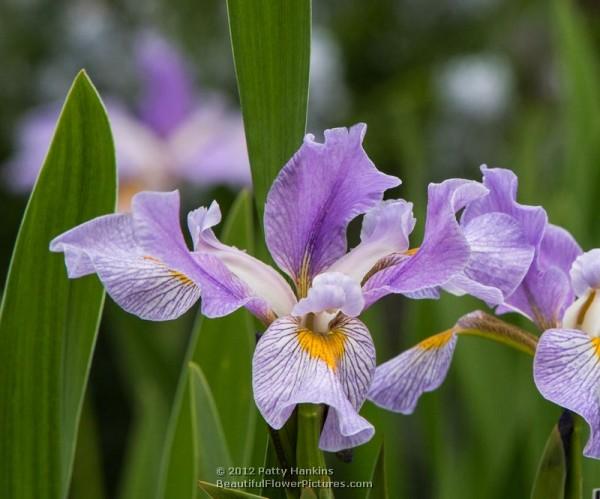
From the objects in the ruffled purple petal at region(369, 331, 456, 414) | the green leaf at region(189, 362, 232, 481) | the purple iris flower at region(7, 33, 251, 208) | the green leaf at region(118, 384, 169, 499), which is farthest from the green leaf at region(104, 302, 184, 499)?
the ruffled purple petal at region(369, 331, 456, 414)

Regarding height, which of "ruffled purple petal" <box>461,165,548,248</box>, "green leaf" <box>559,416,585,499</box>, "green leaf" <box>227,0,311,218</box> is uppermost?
"green leaf" <box>227,0,311,218</box>

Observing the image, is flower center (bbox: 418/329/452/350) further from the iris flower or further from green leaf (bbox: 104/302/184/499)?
green leaf (bbox: 104/302/184/499)

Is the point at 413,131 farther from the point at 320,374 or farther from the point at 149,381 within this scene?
the point at 320,374

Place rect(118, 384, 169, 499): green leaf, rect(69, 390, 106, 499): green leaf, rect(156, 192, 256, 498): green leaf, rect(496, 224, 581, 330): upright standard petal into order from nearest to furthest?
rect(496, 224, 581, 330): upright standard petal
rect(156, 192, 256, 498): green leaf
rect(118, 384, 169, 499): green leaf
rect(69, 390, 106, 499): green leaf

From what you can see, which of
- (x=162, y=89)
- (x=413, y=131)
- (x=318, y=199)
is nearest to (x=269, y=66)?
(x=318, y=199)

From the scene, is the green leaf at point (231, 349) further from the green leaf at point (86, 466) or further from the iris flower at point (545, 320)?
the green leaf at point (86, 466)

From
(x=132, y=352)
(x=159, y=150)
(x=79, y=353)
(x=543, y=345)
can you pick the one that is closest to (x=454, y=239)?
(x=543, y=345)

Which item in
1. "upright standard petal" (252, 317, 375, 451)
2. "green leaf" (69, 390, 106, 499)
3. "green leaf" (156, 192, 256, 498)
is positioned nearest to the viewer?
"upright standard petal" (252, 317, 375, 451)
